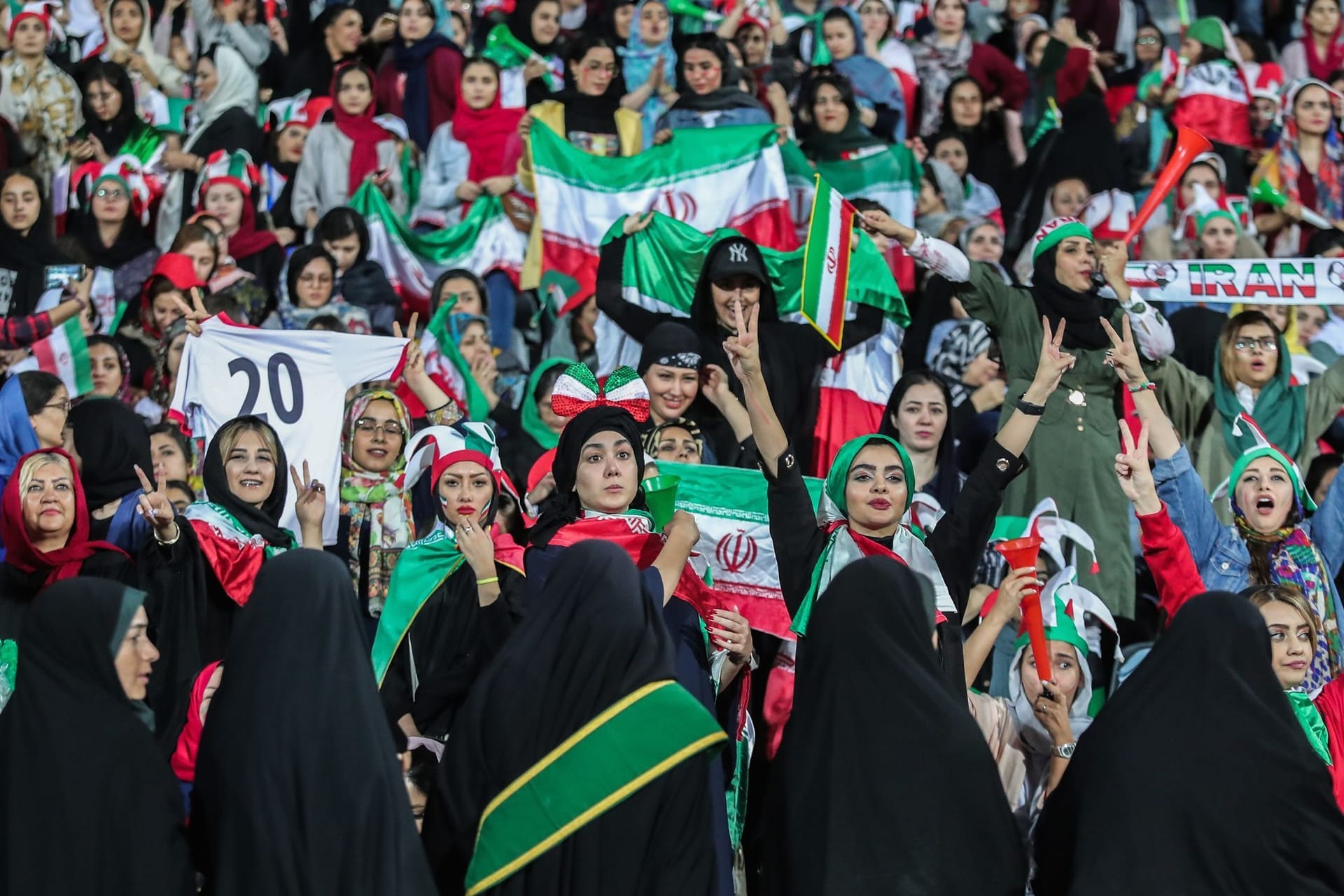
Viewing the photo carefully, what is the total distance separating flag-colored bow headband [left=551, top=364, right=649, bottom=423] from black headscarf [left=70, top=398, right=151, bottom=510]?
1683 mm

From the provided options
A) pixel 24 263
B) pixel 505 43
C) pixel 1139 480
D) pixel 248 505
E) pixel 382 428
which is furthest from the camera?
pixel 505 43

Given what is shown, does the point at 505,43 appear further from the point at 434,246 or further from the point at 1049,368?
the point at 1049,368

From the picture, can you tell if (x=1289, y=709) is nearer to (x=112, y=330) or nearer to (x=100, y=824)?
(x=100, y=824)

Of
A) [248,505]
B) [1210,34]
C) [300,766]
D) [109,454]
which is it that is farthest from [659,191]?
[300,766]

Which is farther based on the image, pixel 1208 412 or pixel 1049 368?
pixel 1208 412

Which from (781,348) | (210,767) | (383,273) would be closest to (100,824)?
(210,767)

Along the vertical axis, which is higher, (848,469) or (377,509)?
(848,469)

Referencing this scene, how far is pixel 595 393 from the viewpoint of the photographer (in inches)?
302

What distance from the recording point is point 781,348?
891 centimetres

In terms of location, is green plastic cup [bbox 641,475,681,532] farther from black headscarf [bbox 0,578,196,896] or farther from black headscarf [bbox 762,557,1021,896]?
black headscarf [bbox 0,578,196,896]

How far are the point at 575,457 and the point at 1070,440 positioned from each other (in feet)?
9.22

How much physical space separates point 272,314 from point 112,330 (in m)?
0.98

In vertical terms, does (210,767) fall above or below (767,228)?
below

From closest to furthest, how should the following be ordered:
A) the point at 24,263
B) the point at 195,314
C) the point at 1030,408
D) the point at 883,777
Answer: the point at 883,777, the point at 1030,408, the point at 195,314, the point at 24,263
